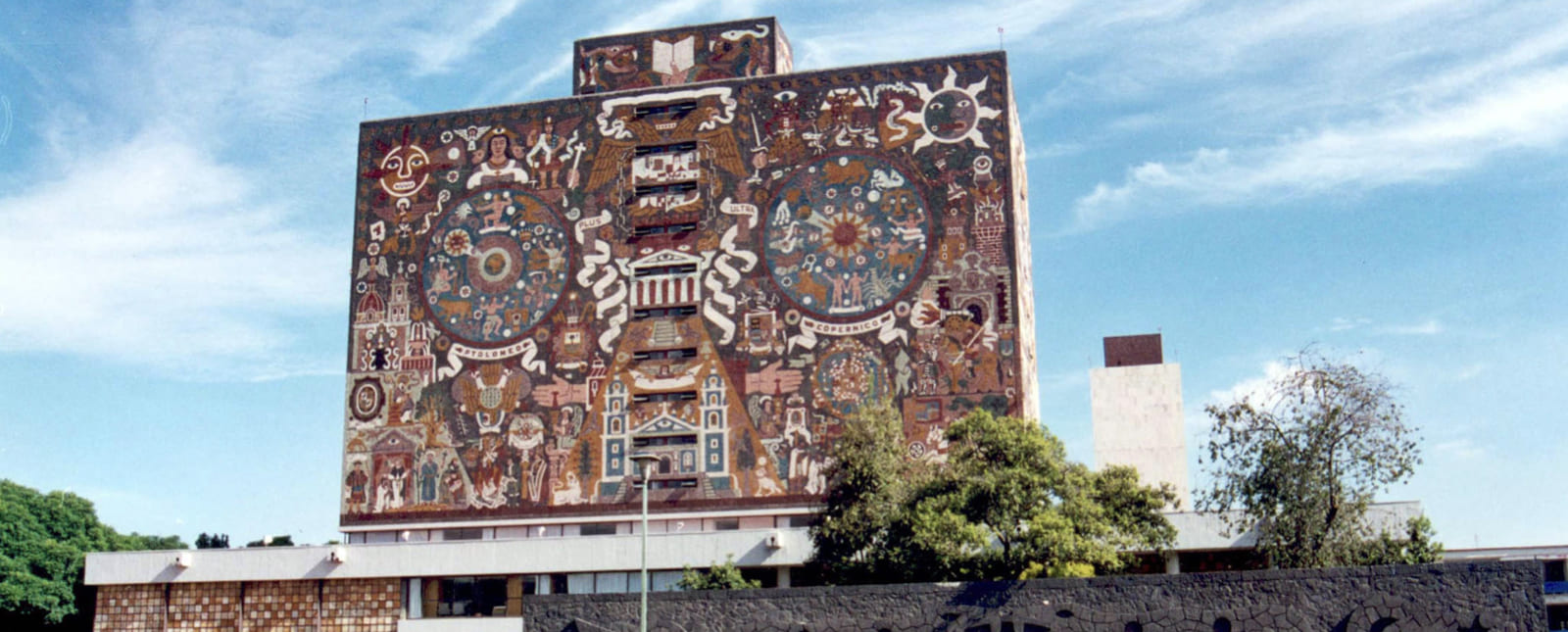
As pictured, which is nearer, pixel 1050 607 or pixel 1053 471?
pixel 1050 607

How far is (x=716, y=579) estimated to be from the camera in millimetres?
37625

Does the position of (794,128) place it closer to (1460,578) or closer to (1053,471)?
(1053,471)

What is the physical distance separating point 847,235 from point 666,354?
6362 mm

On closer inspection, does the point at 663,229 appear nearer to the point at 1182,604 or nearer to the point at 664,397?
the point at 664,397

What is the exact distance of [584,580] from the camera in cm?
4341

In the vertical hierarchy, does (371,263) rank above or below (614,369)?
above

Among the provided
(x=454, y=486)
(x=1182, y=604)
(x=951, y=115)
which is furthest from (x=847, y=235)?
(x=1182, y=604)

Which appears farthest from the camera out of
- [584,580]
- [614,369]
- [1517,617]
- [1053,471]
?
[614,369]

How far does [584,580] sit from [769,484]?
5827 mm

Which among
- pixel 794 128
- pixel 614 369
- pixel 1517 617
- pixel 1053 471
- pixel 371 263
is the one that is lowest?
pixel 1517 617

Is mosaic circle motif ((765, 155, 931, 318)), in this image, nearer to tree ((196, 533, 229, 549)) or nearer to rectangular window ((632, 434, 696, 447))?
rectangular window ((632, 434, 696, 447))

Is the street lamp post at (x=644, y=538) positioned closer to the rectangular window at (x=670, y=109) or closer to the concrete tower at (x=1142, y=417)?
the rectangular window at (x=670, y=109)

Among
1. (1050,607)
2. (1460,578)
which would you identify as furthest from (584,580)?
(1460,578)

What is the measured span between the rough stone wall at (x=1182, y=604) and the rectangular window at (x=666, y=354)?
583 inches
